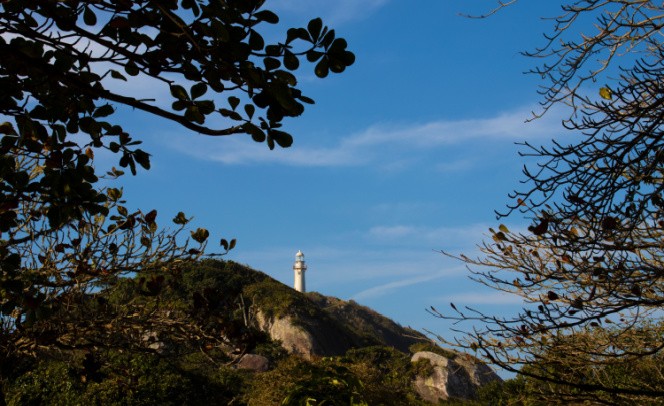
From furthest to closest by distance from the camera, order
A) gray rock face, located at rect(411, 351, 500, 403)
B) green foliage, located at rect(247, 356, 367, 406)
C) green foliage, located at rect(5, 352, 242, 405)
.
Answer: gray rock face, located at rect(411, 351, 500, 403) < green foliage, located at rect(5, 352, 242, 405) < green foliage, located at rect(247, 356, 367, 406)

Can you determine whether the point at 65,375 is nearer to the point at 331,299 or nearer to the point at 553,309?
the point at 553,309

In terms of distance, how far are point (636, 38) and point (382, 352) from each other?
18540mm

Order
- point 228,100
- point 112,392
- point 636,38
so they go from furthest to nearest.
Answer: point 112,392
point 636,38
point 228,100

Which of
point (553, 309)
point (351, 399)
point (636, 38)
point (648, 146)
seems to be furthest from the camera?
point (351, 399)

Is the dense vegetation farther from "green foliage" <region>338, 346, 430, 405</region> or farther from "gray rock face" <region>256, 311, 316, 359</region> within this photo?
"gray rock face" <region>256, 311, 316, 359</region>

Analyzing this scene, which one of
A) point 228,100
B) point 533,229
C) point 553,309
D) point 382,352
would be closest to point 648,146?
point 533,229

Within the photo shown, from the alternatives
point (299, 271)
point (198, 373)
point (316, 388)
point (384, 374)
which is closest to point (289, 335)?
point (384, 374)

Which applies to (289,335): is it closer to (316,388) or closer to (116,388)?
(116,388)

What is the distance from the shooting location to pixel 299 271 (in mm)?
55125

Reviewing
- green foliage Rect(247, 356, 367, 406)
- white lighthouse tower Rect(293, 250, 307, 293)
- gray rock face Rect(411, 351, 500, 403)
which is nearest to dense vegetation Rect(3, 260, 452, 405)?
green foliage Rect(247, 356, 367, 406)

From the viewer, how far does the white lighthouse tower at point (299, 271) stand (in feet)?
180

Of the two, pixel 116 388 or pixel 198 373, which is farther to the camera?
pixel 198 373

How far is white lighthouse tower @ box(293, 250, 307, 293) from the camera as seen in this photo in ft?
180

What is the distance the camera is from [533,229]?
5.54 metres
